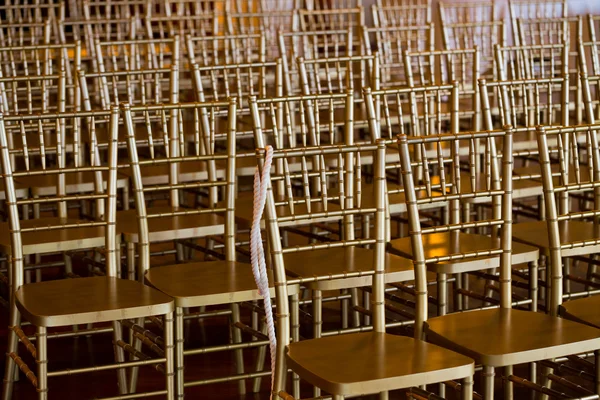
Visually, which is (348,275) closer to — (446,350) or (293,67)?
(446,350)

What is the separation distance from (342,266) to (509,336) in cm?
67

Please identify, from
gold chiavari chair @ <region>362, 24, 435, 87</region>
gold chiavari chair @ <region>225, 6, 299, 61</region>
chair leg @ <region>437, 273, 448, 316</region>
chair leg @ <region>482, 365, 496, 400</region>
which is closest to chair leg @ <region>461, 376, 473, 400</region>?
chair leg @ <region>482, 365, 496, 400</region>

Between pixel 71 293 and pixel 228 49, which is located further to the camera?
pixel 228 49

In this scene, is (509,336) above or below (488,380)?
above

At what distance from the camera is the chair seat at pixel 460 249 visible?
3172 mm

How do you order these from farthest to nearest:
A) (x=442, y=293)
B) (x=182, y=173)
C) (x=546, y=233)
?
(x=182, y=173), (x=546, y=233), (x=442, y=293)

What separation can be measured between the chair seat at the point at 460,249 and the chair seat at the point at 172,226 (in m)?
0.65

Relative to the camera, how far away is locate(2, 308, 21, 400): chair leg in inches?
123

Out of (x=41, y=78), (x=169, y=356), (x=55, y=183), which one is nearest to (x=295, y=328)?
(x=169, y=356)

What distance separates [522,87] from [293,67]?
6.00ft

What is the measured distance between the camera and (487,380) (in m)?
2.58

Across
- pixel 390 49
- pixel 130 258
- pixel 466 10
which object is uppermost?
pixel 466 10

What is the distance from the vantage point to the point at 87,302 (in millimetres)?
2828

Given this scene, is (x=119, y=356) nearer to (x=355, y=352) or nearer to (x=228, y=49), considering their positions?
(x=355, y=352)
